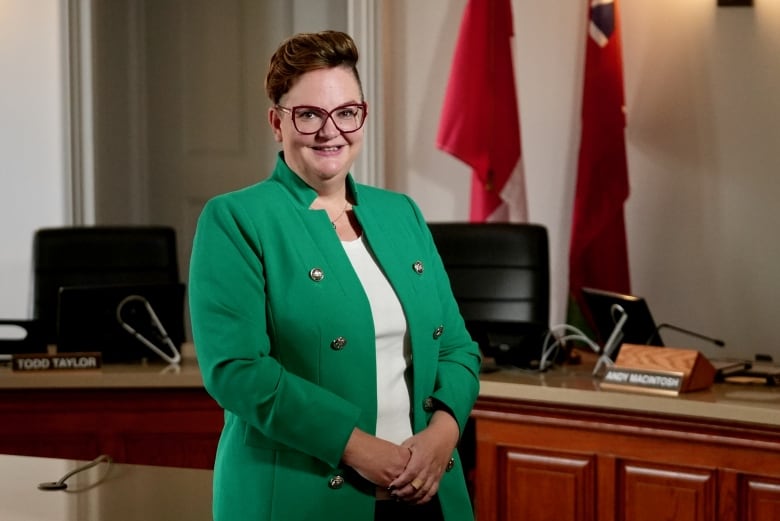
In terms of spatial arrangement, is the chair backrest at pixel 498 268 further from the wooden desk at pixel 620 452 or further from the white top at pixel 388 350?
the white top at pixel 388 350

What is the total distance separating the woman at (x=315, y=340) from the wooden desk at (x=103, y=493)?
0.08 metres

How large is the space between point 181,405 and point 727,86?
7.68ft

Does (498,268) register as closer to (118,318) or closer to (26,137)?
(118,318)

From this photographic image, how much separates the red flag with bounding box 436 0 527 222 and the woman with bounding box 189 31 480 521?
2.74 m

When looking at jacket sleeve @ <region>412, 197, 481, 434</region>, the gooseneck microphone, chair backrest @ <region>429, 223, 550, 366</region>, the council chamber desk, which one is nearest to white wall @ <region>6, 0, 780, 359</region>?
chair backrest @ <region>429, 223, 550, 366</region>

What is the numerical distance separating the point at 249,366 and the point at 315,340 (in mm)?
104

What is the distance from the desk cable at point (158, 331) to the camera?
10.9 ft

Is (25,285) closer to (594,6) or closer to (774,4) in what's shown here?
(594,6)

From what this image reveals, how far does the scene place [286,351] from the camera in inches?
65.3

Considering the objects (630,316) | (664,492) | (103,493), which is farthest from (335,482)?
(630,316)

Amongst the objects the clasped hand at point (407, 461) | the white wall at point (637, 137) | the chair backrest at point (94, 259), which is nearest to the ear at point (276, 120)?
the clasped hand at point (407, 461)

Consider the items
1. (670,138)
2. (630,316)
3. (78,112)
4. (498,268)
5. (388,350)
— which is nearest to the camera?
(388,350)

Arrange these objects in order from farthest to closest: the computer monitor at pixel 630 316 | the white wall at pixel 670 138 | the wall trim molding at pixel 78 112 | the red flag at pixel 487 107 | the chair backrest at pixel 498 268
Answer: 1. the wall trim molding at pixel 78 112
2. the red flag at pixel 487 107
3. the white wall at pixel 670 138
4. the chair backrest at pixel 498 268
5. the computer monitor at pixel 630 316

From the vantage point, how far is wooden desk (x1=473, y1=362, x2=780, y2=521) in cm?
261
